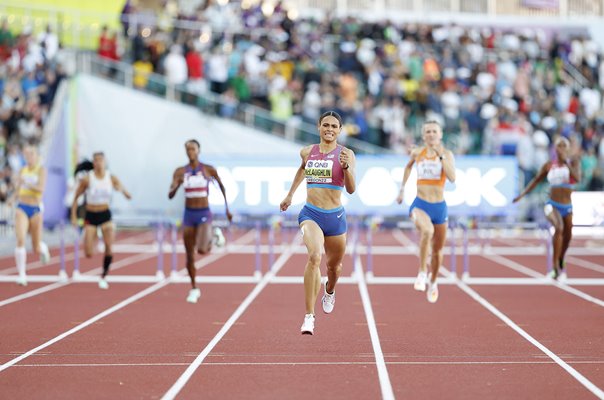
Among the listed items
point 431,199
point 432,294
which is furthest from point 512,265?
point 431,199

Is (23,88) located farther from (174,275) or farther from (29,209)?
(29,209)

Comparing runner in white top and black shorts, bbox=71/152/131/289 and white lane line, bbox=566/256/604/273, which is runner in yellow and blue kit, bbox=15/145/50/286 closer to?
runner in white top and black shorts, bbox=71/152/131/289

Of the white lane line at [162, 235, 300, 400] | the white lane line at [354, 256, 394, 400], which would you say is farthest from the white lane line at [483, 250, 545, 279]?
the white lane line at [162, 235, 300, 400]

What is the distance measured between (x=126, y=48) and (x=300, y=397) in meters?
21.6

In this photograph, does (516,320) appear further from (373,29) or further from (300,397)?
(373,29)

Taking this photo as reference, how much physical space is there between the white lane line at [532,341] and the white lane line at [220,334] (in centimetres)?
286

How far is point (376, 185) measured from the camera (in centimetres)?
2519

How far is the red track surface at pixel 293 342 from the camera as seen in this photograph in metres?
6.75

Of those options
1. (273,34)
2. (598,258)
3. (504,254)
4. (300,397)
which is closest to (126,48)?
(273,34)

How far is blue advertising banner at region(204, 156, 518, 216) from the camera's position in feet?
81.6

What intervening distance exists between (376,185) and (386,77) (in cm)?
468

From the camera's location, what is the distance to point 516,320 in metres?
10.3

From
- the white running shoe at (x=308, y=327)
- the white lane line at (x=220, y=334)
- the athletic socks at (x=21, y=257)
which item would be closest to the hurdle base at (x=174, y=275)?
the white lane line at (x=220, y=334)

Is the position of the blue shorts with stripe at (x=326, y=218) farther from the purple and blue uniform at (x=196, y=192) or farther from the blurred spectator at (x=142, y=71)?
the blurred spectator at (x=142, y=71)
